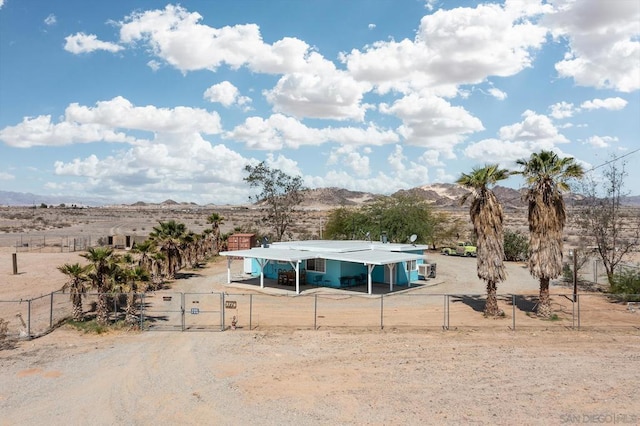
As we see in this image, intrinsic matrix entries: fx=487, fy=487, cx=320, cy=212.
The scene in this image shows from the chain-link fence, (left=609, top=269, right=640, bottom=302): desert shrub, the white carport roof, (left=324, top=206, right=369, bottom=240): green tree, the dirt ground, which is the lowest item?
the dirt ground

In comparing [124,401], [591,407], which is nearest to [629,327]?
[591,407]

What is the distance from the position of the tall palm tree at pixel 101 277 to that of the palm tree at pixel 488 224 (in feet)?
59.3

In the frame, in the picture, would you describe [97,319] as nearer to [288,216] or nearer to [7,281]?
[7,281]

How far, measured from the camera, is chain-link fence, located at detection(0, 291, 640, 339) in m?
23.5

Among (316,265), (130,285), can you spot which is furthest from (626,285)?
(130,285)

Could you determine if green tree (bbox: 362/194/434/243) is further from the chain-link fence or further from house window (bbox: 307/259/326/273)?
the chain-link fence

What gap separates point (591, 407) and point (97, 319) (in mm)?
20608

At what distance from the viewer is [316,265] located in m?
36.4

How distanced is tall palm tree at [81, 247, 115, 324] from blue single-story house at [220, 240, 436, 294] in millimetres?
11710

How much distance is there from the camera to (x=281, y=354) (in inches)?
752

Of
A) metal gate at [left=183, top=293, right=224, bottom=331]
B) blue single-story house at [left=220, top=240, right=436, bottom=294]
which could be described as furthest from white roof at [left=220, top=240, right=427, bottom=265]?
metal gate at [left=183, top=293, right=224, bottom=331]

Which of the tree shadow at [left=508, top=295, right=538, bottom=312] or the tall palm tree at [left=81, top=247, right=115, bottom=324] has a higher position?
the tall palm tree at [left=81, top=247, right=115, bottom=324]

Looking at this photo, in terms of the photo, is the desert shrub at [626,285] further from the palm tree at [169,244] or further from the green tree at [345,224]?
the palm tree at [169,244]

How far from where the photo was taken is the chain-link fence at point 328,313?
23.5 m
